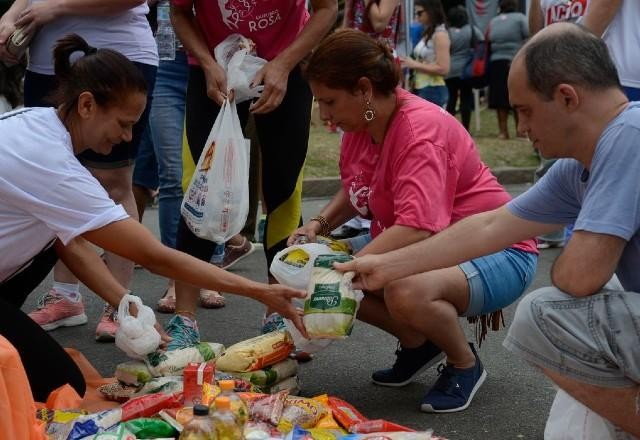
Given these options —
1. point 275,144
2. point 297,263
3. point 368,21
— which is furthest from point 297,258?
point 368,21

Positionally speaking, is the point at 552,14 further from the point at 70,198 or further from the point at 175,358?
the point at 70,198

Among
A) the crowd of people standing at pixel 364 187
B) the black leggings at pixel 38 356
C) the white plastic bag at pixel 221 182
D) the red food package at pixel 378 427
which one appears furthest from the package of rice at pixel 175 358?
the red food package at pixel 378 427

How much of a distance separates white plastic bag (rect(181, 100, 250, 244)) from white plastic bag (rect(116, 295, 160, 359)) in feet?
2.13

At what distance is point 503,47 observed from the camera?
13141 mm

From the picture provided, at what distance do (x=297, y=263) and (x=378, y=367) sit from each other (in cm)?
68

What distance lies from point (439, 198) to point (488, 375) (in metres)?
0.89

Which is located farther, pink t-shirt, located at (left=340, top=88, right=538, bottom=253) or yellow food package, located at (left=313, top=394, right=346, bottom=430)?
pink t-shirt, located at (left=340, top=88, right=538, bottom=253)

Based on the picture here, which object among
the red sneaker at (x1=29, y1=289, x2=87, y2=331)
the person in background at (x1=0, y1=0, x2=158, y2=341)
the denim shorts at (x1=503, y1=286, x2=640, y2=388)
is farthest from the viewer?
the red sneaker at (x1=29, y1=289, x2=87, y2=331)

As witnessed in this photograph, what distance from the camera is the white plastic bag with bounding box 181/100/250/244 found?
12.7ft

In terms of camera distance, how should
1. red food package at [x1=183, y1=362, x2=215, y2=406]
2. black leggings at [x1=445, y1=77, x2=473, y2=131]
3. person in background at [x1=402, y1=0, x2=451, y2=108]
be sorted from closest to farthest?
1. red food package at [x1=183, y1=362, x2=215, y2=406]
2. person in background at [x1=402, y1=0, x2=451, y2=108]
3. black leggings at [x1=445, y1=77, x2=473, y2=131]

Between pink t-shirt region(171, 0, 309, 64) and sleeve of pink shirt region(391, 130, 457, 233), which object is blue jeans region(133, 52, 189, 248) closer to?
pink t-shirt region(171, 0, 309, 64)

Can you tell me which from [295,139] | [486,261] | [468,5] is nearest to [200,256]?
[295,139]

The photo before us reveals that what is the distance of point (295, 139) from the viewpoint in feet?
13.5

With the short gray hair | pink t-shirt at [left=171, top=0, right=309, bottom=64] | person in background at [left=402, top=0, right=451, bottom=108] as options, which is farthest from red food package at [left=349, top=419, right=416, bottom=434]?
person in background at [left=402, top=0, right=451, bottom=108]
